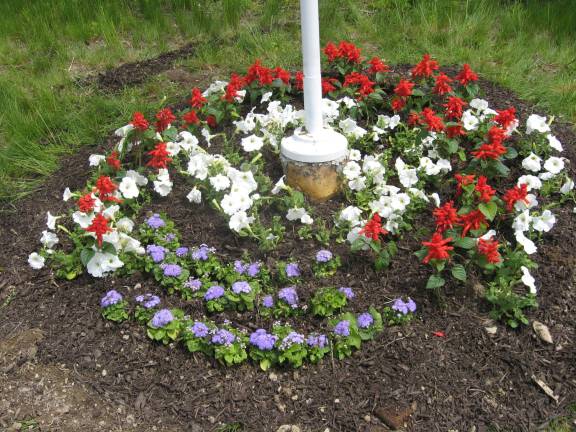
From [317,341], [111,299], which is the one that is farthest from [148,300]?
[317,341]

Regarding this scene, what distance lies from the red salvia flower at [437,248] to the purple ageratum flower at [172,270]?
3.57 feet

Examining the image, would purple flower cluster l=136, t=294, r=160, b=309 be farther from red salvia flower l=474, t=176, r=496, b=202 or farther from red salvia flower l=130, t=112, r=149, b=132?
red salvia flower l=474, t=176, r=496, b=202

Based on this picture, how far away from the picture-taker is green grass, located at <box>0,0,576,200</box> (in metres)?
4.16

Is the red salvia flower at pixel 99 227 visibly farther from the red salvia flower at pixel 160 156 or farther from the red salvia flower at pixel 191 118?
the red salvia flower at pixel 191 118

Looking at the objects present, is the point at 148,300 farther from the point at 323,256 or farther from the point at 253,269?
the point at 323,256

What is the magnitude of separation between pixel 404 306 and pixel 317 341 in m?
0.41

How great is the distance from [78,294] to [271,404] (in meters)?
1.10

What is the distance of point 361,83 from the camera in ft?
12.3

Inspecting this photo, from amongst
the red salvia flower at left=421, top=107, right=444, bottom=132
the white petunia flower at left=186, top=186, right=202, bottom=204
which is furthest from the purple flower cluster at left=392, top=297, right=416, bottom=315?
the white petunia flower at left=186, top=186, right=202, bottom=204

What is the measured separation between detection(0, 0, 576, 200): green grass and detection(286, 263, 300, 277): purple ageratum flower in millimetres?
1921

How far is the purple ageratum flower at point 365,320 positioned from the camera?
8.14 ft

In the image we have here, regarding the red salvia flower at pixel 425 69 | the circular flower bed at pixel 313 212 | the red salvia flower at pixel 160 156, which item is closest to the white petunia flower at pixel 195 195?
the circular flower bed at pixel 313 212

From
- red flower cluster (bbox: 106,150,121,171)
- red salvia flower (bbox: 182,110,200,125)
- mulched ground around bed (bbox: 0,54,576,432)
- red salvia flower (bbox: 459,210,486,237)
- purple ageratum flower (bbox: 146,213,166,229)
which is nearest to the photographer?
mulched ground around bed (bbox: 0,54,576,432)

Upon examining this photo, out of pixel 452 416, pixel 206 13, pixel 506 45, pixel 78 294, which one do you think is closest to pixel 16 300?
pixel 78 294
